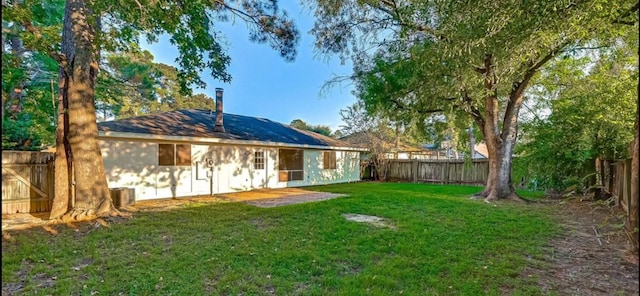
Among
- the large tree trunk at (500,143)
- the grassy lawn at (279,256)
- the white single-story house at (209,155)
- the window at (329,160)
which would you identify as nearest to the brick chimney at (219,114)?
the white single-story house at (209,155)

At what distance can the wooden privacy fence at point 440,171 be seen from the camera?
56.4 ft

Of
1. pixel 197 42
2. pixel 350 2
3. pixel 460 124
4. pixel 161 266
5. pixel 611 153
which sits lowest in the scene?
pixel 161 266

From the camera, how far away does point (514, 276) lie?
4191 mm

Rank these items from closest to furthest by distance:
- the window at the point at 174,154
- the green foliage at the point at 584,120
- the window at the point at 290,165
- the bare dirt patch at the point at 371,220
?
the bare dirt patch at the point at 371,220, the green foliage at the point at 584,120, the window at the point at 174,154, the window at the point at 290,165

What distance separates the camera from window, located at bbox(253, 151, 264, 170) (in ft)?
46.5

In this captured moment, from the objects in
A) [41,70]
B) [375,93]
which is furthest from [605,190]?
[41,70]

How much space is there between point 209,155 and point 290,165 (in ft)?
14.4

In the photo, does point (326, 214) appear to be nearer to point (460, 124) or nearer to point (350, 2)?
point (350, 2)

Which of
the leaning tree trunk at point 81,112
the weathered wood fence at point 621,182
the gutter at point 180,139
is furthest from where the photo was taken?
the gutter at point 180,139

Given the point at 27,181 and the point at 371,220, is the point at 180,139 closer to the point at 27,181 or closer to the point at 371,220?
the point at 27,181

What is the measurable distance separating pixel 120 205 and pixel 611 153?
13.0 m

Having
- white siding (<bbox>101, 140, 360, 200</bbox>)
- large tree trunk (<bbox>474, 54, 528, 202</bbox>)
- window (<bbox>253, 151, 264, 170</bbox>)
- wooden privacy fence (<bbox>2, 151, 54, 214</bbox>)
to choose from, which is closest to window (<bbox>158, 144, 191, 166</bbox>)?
white siding (<bbox>101, 140, 360, 200</bbox>)

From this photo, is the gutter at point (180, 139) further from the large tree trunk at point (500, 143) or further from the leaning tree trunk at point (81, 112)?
the large tree trunk at point (500, 143)

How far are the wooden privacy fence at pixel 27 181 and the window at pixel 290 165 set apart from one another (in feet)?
Answer: 27.0
